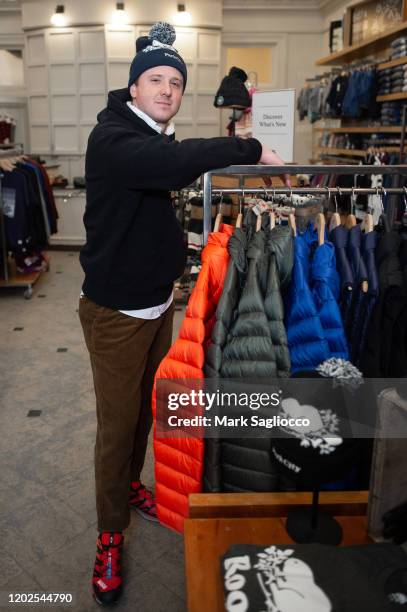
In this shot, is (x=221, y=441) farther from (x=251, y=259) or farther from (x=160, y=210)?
(x=160, y=210)

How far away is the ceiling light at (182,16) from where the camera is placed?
6766 mm

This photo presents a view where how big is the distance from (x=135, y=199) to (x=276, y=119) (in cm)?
200

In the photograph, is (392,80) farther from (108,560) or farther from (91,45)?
(108,560)

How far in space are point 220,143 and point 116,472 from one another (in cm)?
105

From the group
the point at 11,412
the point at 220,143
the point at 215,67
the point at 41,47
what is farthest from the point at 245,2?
the point at 220,143

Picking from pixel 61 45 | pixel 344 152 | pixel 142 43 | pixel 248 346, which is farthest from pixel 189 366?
pixel 61 45

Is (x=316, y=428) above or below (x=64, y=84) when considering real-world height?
below

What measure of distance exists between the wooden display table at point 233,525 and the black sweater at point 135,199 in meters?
0.62

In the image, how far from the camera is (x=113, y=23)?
6773 millimetres

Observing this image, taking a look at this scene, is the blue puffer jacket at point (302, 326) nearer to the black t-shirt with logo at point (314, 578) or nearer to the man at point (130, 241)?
the man at point (130, 241)

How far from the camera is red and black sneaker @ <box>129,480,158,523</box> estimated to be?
2105 millimetres

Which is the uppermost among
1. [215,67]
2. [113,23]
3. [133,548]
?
[113,23]

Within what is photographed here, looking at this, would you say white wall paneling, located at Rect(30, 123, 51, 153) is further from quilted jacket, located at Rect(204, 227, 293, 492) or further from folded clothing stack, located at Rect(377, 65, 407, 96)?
quilted jacket, located at Rect(204, 227, 293, 492)

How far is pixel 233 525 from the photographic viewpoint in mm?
1190
